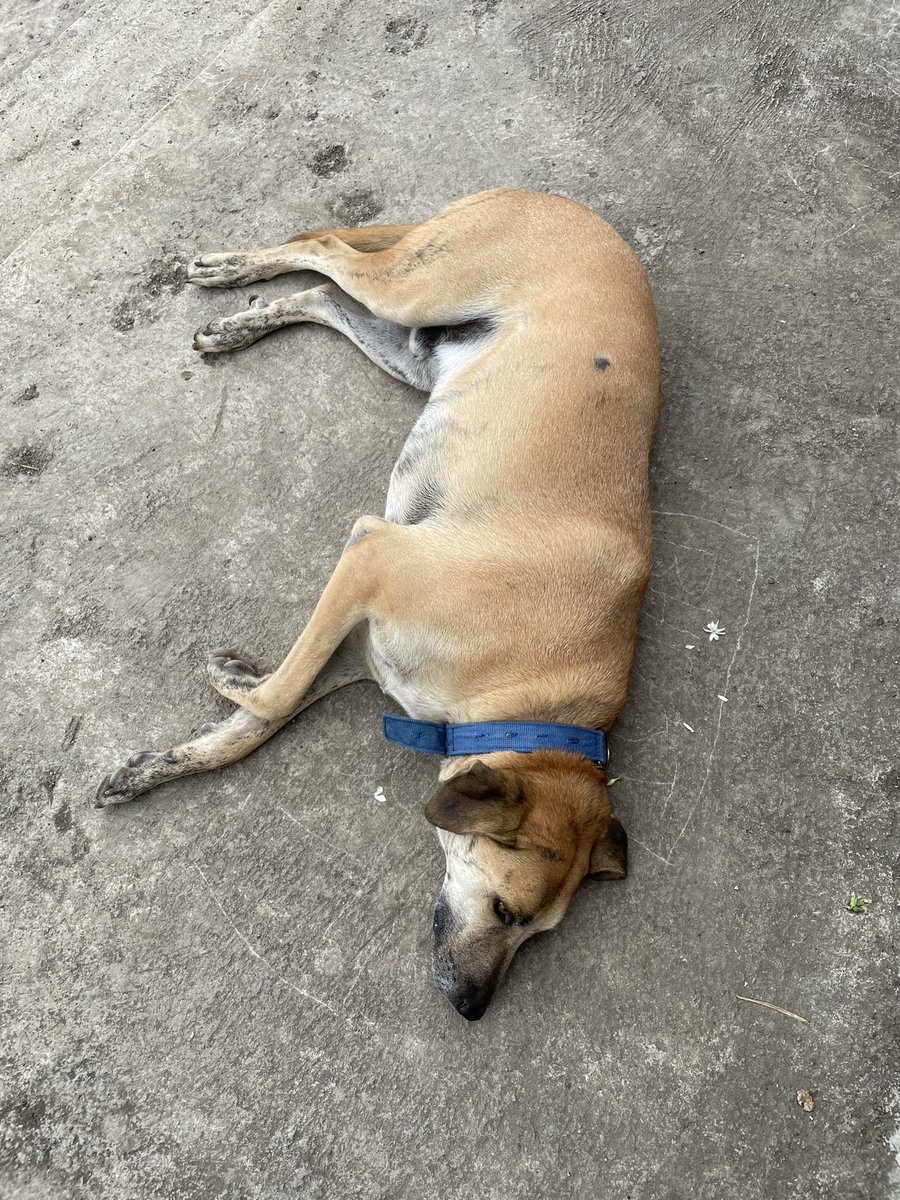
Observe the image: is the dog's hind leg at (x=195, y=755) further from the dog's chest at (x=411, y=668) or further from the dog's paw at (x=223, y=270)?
the dog's paw at (x=223, y=270)

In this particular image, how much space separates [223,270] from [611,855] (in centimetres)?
301

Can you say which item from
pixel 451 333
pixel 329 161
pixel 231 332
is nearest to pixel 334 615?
pixel 451 333

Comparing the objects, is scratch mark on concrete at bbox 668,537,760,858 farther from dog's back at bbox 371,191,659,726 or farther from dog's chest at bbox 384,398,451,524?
dog's chest at bbox 384,398,451,524

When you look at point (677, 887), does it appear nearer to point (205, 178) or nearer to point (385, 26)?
point (205, 178)

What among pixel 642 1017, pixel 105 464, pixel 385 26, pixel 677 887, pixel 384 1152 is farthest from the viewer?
pixel 385 26

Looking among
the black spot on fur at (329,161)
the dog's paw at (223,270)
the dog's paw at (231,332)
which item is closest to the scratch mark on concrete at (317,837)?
the dog's paw at (231,332)

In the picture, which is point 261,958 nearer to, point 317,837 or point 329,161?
point 317,837

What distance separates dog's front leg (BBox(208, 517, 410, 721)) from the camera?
3.00 m

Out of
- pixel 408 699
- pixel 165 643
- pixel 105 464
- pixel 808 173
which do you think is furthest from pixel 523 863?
pixel 808 173

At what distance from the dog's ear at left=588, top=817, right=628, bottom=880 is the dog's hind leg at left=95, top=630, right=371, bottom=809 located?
3.73ft

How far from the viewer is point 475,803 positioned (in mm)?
2504

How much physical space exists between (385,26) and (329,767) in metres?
4.09

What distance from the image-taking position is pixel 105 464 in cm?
360

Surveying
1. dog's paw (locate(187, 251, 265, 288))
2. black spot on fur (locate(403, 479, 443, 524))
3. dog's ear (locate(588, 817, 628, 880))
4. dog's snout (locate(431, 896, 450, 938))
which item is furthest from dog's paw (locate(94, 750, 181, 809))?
dog's paw (locate(187, 251, 265, 288))
